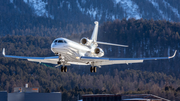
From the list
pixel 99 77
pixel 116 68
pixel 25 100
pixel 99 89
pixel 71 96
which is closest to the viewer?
pixel 25 100

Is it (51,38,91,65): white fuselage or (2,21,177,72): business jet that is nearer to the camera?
(51,38,91,65): white fuselage

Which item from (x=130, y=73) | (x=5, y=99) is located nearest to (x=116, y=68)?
(x=130, y=73)

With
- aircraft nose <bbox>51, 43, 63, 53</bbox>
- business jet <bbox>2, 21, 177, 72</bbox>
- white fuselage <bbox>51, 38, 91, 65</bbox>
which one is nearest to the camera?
aircraft nose <bbox>51, 43, 63, 53</bbox>

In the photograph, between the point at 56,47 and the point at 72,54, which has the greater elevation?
the point at 56,47

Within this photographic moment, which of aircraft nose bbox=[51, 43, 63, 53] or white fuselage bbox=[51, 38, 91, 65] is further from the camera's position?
white fuselage bbox=[51, 38, 91, 65]

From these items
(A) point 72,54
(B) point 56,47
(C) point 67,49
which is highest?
(B) point 56,47

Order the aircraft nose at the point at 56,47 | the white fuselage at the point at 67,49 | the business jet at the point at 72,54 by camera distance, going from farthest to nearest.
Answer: the business jet at the point at 72,54 < the white fuselage at the point at 67,49 < the aircraft nose at the point at 56,47

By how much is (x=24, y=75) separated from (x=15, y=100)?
70326mm

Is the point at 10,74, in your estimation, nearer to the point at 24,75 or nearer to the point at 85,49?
the point at 24,75

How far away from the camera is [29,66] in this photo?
170125 mm

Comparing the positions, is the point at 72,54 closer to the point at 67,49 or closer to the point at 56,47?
the point at 67,49

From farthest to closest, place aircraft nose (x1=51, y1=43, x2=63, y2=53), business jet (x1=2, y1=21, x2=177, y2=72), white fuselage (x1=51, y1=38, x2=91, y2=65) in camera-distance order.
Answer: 1. business jet (x1=2, y1=21, x2=177, y2=72)
2. white fuselage (x1=51, y1=38, x2=91, y2=65)
3. aircraft nose (x1=51, y1=43, x2=63, y2=53)

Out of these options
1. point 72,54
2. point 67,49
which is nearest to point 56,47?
point 67,49

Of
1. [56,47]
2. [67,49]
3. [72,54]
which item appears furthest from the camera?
[72,54]
